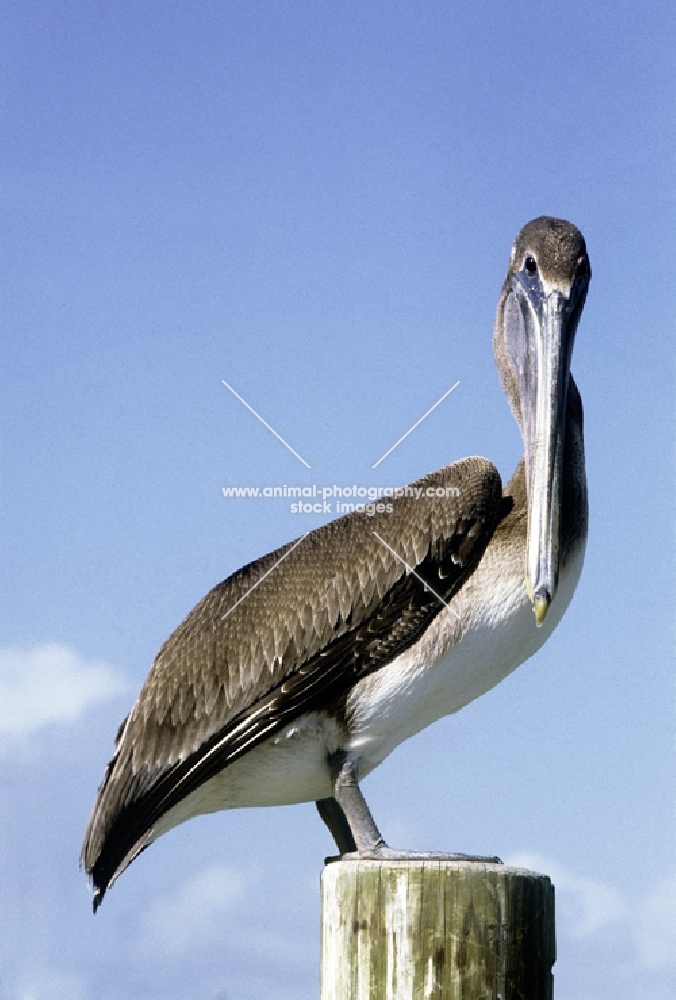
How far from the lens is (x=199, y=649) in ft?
18.2

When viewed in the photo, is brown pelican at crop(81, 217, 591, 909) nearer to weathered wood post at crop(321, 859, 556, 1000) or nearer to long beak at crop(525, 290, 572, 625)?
long beak at crop(525, 290, 572, 625)

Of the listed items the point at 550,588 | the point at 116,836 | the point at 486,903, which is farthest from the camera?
the point at 116,836

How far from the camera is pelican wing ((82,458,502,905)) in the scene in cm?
522

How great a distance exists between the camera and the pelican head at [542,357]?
5.04 meters

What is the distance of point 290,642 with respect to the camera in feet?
17.4

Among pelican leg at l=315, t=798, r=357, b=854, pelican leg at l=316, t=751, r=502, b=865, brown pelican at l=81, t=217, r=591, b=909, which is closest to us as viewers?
pelican leg at l=316, t=751, r=502, b=865

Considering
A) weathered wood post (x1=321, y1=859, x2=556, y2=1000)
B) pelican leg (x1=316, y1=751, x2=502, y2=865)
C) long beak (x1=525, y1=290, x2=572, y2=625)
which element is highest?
long beak (x1=525, y1=290, x2=572, y2=625)

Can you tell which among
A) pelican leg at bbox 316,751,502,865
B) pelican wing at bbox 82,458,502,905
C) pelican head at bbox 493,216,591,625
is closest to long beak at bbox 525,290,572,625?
pelican head at bbox 493,216,591,625

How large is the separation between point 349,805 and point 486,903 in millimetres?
1241

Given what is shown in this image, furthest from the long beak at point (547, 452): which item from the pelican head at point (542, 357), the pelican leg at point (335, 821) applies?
the pelican leg at point (335, 821)

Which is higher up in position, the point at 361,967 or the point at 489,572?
the point at 489,572

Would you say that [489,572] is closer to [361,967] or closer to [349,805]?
[349,805]

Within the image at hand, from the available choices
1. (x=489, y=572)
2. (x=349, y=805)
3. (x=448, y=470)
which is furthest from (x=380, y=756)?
(x=448, y=470)

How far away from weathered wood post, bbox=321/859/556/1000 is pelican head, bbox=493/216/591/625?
4.17 ft
